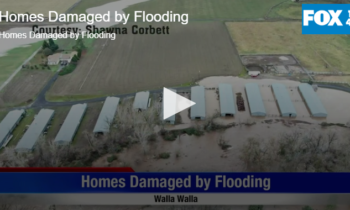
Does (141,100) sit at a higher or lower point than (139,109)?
higher

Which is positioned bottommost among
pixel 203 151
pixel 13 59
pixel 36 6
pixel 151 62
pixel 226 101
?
pixel 203 151

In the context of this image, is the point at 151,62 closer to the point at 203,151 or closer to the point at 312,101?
the point at 203,151

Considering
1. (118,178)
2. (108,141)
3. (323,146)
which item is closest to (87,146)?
(108,141)

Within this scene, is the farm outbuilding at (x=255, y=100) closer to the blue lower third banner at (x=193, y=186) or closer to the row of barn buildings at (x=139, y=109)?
the row of barn buildings at (x=139, y=109)

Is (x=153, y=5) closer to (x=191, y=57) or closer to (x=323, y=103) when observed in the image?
(x=191, y=57)

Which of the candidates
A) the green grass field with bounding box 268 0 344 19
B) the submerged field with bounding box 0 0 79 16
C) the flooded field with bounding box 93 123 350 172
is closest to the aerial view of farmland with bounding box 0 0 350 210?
the flooded field with bounding box 93 123 350 172

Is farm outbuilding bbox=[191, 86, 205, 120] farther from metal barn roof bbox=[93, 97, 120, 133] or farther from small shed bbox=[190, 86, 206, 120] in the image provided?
metal barn roof bbox=[93, 97, 120, 133]

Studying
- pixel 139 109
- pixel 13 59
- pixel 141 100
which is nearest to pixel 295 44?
pixel 141 100
